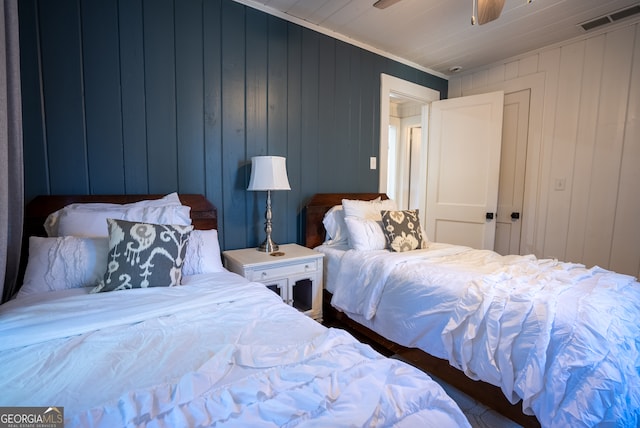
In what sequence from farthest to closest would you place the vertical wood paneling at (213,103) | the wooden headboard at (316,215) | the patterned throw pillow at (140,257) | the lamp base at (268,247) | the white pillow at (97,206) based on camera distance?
1. the wooden headboard at (316,215)
2. the lamp base at (268,247)
3. the vertical wood paneling at (213,103)
4. the white pillow at (97,206)
5. the patterned throw pillow at (140,257)

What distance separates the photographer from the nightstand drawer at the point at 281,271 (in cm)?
198

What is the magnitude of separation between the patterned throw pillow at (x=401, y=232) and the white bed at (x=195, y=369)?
4.31 ft

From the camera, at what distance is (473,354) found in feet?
4.81

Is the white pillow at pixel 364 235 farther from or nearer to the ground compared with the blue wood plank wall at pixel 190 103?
nearer to the ground

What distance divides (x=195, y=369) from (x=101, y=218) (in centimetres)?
116

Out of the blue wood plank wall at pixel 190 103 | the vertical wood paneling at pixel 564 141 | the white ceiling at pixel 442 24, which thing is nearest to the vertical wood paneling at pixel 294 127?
the blue wood plank wall at pixel 190 103

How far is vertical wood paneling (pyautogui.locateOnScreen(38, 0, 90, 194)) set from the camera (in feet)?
5.34

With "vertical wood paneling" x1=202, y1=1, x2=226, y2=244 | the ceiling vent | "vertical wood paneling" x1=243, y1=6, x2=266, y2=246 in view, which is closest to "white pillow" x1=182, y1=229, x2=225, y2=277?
"vertical wood paneling" x1=202, y1=1, x2=226, y2=244

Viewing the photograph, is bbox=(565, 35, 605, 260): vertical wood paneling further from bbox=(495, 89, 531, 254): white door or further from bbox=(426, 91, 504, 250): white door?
bbox=(426, 91, 504, 250): white door

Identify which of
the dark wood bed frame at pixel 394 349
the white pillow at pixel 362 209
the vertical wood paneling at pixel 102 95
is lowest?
the dark wood bed frame at pixel 394 349

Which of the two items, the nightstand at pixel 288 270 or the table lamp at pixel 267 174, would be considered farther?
the table lamp at pixel 267 174

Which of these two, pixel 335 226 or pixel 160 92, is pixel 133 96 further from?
pixel 335 226

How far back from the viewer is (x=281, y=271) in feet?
6.85

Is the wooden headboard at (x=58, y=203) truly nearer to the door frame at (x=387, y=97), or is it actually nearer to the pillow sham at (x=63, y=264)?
the pillow sham at (x=63, y=264)
